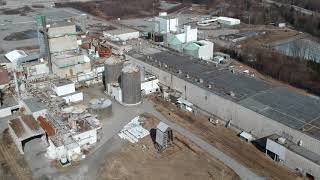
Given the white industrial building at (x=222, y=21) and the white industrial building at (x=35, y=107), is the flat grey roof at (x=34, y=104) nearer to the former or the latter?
the white industrial building at (x=35, y=107)

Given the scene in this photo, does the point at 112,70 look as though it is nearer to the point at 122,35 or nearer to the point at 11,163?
the point at 11,163

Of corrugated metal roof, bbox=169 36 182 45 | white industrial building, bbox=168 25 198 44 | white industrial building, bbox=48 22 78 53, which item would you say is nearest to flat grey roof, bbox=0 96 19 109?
white industrial building, bbox=48 22 78 53

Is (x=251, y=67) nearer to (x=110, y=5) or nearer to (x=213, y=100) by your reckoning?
(x=213, y=100)

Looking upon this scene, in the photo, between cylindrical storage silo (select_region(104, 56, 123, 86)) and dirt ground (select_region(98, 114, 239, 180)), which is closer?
dirt ground (select_region(98, 114, 239, 180))

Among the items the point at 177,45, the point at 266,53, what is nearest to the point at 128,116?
the point at 177,45

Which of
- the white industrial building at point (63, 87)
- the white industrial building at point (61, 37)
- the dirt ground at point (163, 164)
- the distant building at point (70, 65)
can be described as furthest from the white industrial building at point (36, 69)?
the dirt ground at point (163, 164)

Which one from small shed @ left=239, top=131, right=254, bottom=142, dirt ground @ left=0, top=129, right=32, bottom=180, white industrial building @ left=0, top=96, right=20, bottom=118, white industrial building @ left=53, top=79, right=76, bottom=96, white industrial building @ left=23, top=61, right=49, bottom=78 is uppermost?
white industrial building @ left=23, top=61, right=49, bottom=78

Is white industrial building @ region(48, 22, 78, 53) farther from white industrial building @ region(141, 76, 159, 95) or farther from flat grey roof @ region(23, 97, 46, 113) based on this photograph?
white industrial building @ region(141, 76, 159, 95)

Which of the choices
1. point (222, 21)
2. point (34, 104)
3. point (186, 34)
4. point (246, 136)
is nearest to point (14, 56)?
point (34, 104)
